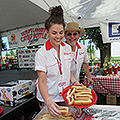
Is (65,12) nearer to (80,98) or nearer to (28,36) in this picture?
(80,98)

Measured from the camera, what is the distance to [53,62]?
135 cm

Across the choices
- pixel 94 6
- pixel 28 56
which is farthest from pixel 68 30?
pixel 28 56

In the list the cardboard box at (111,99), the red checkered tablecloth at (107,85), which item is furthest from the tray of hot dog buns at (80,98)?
the cardboard box at (111,99)

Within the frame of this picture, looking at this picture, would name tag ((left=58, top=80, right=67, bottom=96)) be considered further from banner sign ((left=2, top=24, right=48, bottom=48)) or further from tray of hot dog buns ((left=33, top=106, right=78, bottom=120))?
banner sign ((left=2, top=24, right=48, bottom=48))

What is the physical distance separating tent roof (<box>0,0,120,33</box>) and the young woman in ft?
4.56

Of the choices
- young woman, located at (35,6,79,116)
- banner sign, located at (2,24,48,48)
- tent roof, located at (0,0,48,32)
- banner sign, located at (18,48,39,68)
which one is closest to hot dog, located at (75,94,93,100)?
young woman, located at (35,6,79,116)

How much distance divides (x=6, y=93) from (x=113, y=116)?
162 centimetres

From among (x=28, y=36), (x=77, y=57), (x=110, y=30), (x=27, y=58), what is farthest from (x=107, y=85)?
(x=27, y=58)

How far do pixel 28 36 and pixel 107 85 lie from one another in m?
4.31

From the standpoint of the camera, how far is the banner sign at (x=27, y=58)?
6.63 meters

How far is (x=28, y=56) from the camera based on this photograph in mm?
6750

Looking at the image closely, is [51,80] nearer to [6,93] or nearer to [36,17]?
[6,93]

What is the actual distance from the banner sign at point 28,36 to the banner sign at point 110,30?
104 inches

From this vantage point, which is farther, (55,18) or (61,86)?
(61,86)
